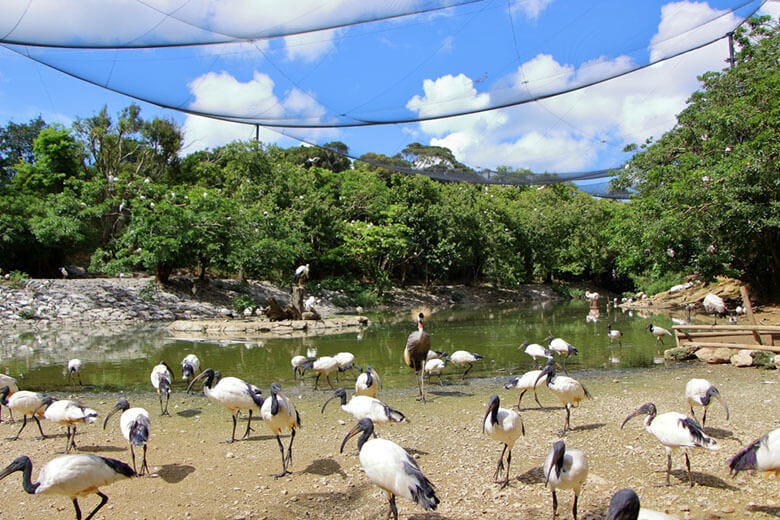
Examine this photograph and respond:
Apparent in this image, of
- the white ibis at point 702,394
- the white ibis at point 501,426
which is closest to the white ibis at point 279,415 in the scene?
the white ibis at point 501,426

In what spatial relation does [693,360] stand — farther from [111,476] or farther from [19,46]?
[19,46]

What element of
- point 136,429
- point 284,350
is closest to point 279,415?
point 136,429

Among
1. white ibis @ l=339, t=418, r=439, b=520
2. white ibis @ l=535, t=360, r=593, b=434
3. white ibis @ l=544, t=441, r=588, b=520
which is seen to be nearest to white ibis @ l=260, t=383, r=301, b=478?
white ibis @ l=339, t=418, r=439, b=520

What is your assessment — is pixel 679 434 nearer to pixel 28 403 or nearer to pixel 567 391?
pixel 567 391

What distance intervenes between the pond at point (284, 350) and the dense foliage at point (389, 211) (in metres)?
4.17

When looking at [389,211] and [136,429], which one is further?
[389,211]

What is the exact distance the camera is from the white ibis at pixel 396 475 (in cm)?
414

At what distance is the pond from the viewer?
37.7ft

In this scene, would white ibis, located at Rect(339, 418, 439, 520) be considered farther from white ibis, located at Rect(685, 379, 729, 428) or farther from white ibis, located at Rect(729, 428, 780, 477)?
white ibis, located at Rect(685, 379, 729, 428)

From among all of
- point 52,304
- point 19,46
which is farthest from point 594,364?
point 52,304

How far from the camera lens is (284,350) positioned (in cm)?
1502

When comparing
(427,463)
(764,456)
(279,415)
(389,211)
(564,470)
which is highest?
(389,211)

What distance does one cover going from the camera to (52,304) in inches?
876

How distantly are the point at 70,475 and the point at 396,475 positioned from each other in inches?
107
